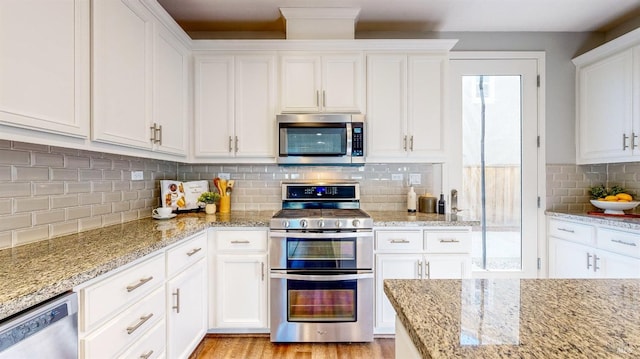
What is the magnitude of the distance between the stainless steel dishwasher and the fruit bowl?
11.8 ft

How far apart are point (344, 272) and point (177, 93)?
1.85 meters

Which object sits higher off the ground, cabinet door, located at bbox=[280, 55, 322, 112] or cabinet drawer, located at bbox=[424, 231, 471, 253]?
cabinet door, located at bbox=[280, 55, 322, 112]

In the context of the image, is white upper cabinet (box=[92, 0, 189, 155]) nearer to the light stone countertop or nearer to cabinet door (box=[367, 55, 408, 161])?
the light stone countertop

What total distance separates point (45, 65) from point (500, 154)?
11.1 feet

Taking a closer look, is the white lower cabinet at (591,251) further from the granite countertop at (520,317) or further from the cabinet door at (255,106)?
the cabinet door at (255,106)

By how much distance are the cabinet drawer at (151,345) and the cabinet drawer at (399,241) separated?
146 centimetres

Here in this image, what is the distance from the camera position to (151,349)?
4.94 feet

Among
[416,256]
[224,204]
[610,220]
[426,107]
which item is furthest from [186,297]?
[610,220]

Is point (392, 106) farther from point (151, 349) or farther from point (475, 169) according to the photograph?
point (151, 349)

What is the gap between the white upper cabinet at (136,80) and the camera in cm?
154

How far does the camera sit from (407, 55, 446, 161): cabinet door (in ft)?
8.56

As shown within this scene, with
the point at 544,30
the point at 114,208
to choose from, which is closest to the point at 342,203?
the point at 114,208

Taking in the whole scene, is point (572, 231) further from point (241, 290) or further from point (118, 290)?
point (118, 290)

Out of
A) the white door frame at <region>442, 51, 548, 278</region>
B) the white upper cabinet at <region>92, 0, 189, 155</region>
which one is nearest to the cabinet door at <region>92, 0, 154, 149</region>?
the white upper cabinet at <region>92, 0, 189, 155</region>
